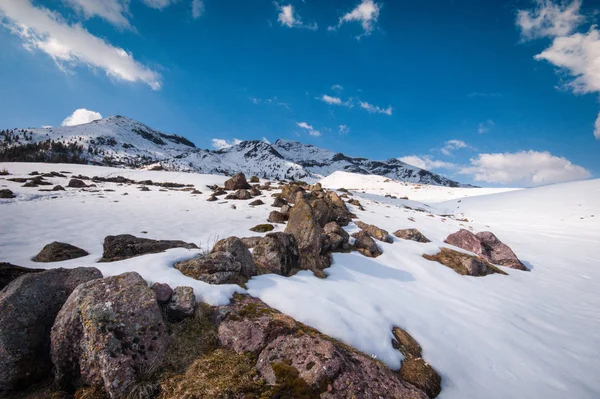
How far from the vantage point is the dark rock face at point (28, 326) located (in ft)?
10.5

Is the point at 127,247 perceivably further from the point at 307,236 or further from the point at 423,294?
the point at 423,294

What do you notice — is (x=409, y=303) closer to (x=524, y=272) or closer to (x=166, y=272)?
(x=166, y=272)

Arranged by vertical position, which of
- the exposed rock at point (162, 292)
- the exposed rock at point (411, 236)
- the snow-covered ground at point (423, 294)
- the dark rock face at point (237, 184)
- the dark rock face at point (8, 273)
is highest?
the dark rock face at point (237, 184)

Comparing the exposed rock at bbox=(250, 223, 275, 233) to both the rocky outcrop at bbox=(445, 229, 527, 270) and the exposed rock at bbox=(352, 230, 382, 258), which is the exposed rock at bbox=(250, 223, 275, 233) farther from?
the rocky outcrop at bbox=(445, 229, 527, 270)

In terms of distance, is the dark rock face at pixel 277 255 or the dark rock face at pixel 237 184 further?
the dark rock face at pixel 237 184

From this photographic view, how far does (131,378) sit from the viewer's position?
10.4 ft

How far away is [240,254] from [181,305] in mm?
2251

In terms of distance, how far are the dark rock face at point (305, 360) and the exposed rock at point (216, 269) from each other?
116 centimetres

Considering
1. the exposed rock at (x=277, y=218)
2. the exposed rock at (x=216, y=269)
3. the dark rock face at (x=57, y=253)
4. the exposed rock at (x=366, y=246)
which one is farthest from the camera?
the exposed rock at (x=277, y=218)

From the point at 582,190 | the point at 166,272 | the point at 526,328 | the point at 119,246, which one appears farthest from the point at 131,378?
the point at 582,190

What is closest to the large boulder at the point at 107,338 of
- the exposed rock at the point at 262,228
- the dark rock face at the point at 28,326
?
the dark rock face at the point at 28,326

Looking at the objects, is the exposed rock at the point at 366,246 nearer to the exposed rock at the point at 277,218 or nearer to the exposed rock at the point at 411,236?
the exposed rock at the point at 411,236

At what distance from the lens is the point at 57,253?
305 inches

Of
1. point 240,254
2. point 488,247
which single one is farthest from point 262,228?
point 488,247
